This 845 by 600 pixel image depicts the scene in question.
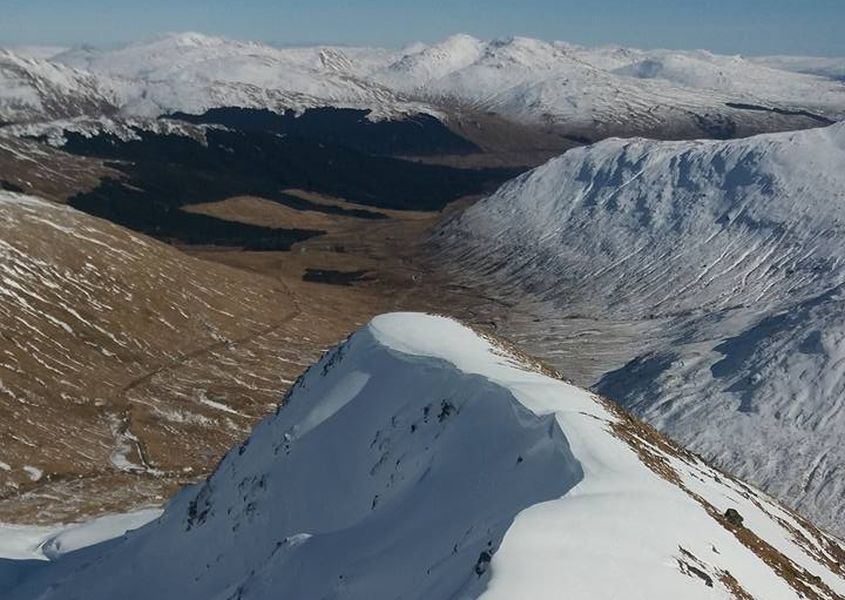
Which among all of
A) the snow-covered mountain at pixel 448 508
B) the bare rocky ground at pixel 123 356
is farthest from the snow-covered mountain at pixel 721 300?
the snow-covered mountain at pixel 448 508

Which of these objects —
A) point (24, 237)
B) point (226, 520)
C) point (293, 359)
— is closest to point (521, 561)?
point (226, 520)

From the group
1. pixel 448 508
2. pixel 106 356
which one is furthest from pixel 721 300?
pixel 448 508

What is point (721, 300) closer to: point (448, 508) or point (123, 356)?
point (123, 356)

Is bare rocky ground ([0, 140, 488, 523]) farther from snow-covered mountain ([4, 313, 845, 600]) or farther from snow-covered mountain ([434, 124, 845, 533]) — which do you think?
snow-covered mountain ([434, 124, 845, 533])

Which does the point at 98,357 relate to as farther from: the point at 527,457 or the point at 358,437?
the point at 527,457

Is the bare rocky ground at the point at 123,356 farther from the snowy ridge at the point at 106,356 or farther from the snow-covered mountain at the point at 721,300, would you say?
the snow-covered mountain at the point at 721,300

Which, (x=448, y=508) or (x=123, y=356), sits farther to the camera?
(x=123, y=356)
